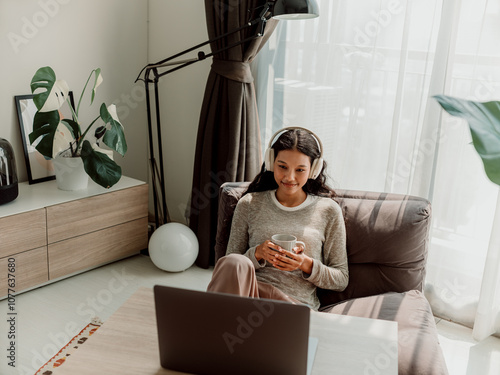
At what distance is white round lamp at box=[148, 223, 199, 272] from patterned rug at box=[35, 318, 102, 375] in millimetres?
547

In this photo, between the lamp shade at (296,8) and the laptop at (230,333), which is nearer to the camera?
the laptop at (230,333)

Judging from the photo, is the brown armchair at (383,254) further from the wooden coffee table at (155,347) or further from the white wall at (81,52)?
the white wall at (81,52)

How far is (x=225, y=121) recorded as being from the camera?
3.09 m

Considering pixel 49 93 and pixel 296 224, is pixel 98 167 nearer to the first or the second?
pixel 49 93

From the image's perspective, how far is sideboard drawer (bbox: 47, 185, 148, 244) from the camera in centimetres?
284

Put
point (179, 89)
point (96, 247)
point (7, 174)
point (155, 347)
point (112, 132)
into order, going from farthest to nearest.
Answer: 1. point (179, 89)
2. point (96, 247)
3. point (112, 132)
4. point (7, 174)
5. point (155, 347)

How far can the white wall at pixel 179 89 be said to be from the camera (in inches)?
135

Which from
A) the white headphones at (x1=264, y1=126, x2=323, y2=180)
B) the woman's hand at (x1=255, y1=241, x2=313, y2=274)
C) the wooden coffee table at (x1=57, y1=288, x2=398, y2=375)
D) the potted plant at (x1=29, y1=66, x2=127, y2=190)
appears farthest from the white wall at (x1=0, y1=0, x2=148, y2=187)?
the wooden coffee table at (x1=57, y1=288, x2=398, y2=375)

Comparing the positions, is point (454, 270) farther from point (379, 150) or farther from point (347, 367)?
point (347, 367)

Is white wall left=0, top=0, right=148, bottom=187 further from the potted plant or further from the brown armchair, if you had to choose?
the brown armchair

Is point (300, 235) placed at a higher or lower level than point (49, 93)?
lower

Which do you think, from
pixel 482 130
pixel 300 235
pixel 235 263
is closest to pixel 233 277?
pixel 235 263

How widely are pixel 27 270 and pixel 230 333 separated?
188cm

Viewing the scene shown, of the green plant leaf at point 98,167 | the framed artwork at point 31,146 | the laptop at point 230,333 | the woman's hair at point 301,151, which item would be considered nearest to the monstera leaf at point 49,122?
the green plant leaf at point 98,167
